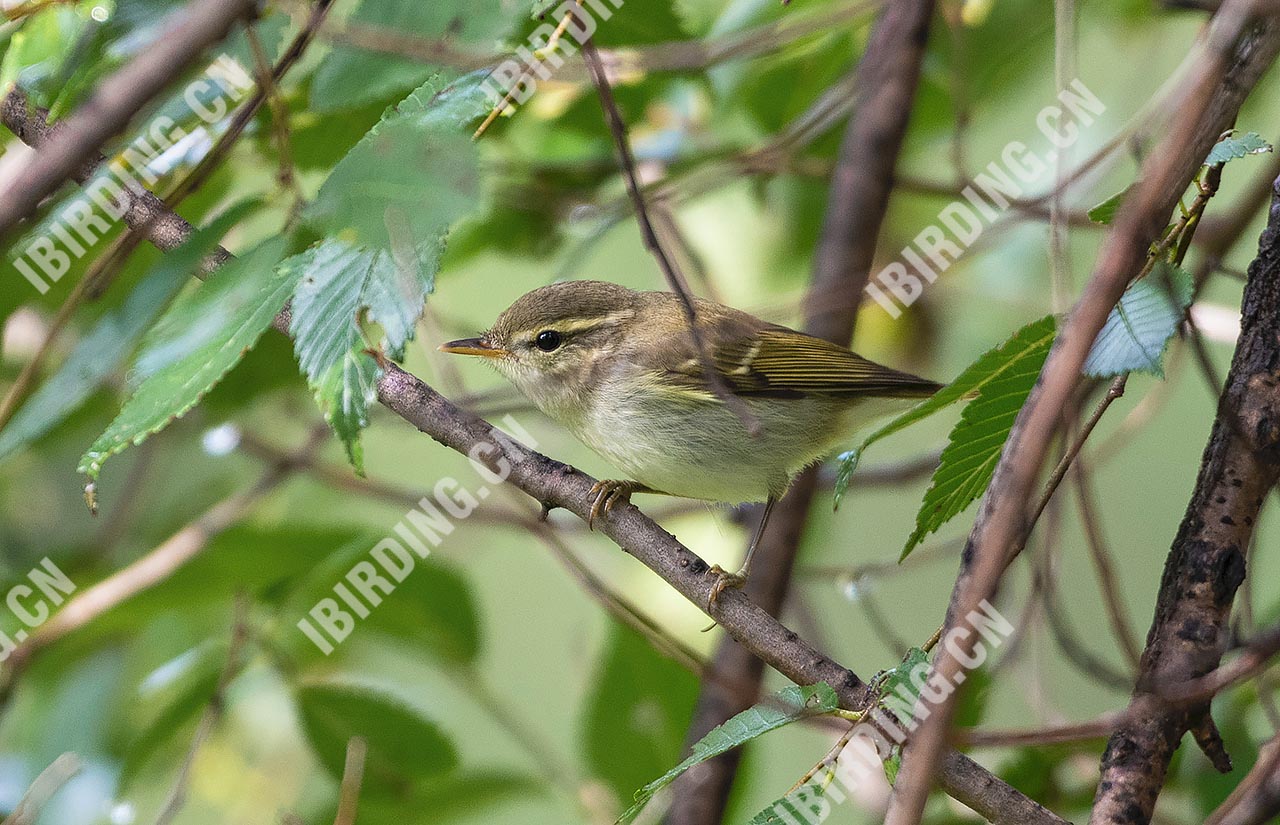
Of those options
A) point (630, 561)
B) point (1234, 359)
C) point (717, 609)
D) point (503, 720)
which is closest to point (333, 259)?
point (717, 609)

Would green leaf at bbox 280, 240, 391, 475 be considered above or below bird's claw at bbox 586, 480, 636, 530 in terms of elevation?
above

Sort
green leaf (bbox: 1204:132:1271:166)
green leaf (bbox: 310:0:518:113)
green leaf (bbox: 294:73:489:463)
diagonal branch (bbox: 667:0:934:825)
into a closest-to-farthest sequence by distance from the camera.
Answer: green leaf (bbox: 294:73:489:463), green leaf (bbox: 1204:132:1271:166), green leaf (bbox: 310:0:518:113), diagonal branch (bbox: 667:0:934:825)

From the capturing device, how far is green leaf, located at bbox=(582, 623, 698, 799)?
269cm

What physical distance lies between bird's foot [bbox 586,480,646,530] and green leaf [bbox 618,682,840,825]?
0.61 meters

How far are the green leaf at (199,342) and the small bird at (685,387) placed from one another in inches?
49.5

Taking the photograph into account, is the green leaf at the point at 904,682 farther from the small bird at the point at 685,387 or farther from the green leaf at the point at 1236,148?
the small bird at the point at 685,387

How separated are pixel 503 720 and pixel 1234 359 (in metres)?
1.77

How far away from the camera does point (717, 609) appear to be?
5.52ft

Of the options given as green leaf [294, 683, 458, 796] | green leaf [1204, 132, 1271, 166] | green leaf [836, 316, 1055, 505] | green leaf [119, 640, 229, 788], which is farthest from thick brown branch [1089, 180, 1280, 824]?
green leaf [119, 640, 229, 788]

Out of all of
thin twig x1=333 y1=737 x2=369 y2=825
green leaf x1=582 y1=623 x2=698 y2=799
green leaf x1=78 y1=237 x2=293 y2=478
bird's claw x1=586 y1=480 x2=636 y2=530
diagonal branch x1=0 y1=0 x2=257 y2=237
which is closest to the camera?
diagonal branch x1=0 y1=0 x2=257 y2=237

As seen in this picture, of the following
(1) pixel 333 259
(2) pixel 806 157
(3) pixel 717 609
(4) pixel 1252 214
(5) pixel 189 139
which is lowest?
(3) pixel 717 609

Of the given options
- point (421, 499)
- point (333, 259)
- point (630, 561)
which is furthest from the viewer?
point (630, 561)

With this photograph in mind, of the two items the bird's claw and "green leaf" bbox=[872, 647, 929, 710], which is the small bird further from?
"green leaf" bbox=[872, 647, 929, 710]

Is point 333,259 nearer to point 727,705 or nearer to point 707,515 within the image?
point 727,705
